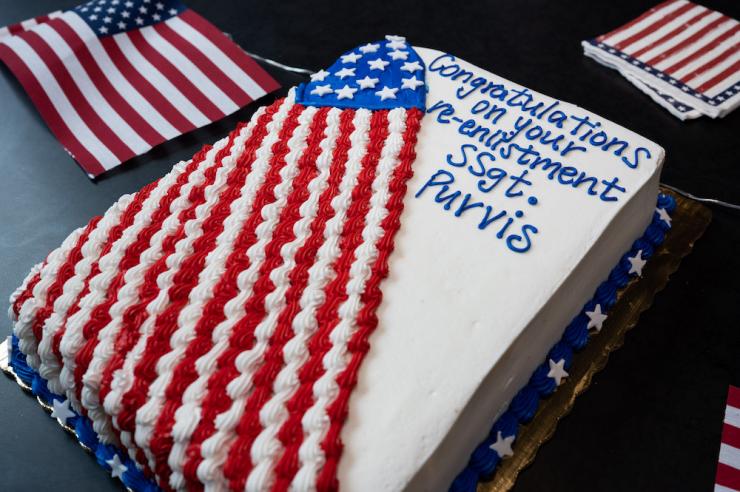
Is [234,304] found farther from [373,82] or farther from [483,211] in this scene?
[373,82]

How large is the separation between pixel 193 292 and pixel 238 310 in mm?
177

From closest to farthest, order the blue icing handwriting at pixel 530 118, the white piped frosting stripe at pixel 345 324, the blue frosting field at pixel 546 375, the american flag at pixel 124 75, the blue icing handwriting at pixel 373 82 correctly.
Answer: the white piped frosting stripe at pixel 345 324 → the blue frosting field at pixel 546 375 → the blue icing handwriting at pixel 530 118 → the blue icing handwriting at pixel 373 82 → the american flag at pixel 124 75

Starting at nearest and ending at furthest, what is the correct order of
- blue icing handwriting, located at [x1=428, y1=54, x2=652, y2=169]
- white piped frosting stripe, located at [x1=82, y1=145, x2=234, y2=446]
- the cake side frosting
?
the cake side frosting
white piped frosting stripe, located at [x1=82, y1=145, x2=234, y2=446]
blue icing handwriting, located at [x1=428, y1=54, x2=652, y2=169]

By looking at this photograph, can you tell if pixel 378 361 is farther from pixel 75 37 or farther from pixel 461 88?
pixel 75 37

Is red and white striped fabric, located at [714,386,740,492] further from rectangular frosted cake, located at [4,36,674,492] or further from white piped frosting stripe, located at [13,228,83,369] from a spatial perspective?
white piped frosting stripe, located at [13,228,83,369]

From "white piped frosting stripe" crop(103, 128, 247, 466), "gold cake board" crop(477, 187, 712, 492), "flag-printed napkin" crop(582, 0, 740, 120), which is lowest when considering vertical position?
"gold cake board" crop(477, 187, 712, 492)

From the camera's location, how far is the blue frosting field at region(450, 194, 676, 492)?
2.43 metres

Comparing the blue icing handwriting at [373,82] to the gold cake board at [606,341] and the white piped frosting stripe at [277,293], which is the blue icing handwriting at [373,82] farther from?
the gold cake board at [606,341]

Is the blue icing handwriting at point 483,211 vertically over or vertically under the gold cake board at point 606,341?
over

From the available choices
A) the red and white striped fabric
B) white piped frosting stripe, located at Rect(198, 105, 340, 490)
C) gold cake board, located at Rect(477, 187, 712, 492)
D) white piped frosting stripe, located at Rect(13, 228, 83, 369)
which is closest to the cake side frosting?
gold cake board, located at Rect(477, 187, 712, 492)

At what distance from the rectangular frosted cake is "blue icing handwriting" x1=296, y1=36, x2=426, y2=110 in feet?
0.07

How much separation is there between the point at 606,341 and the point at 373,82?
151 centimetres

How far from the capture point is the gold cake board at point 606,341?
2.51 meters

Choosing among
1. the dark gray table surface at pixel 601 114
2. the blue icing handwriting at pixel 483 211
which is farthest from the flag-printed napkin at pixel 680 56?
the blue icing handwriting at pixel 483 211
